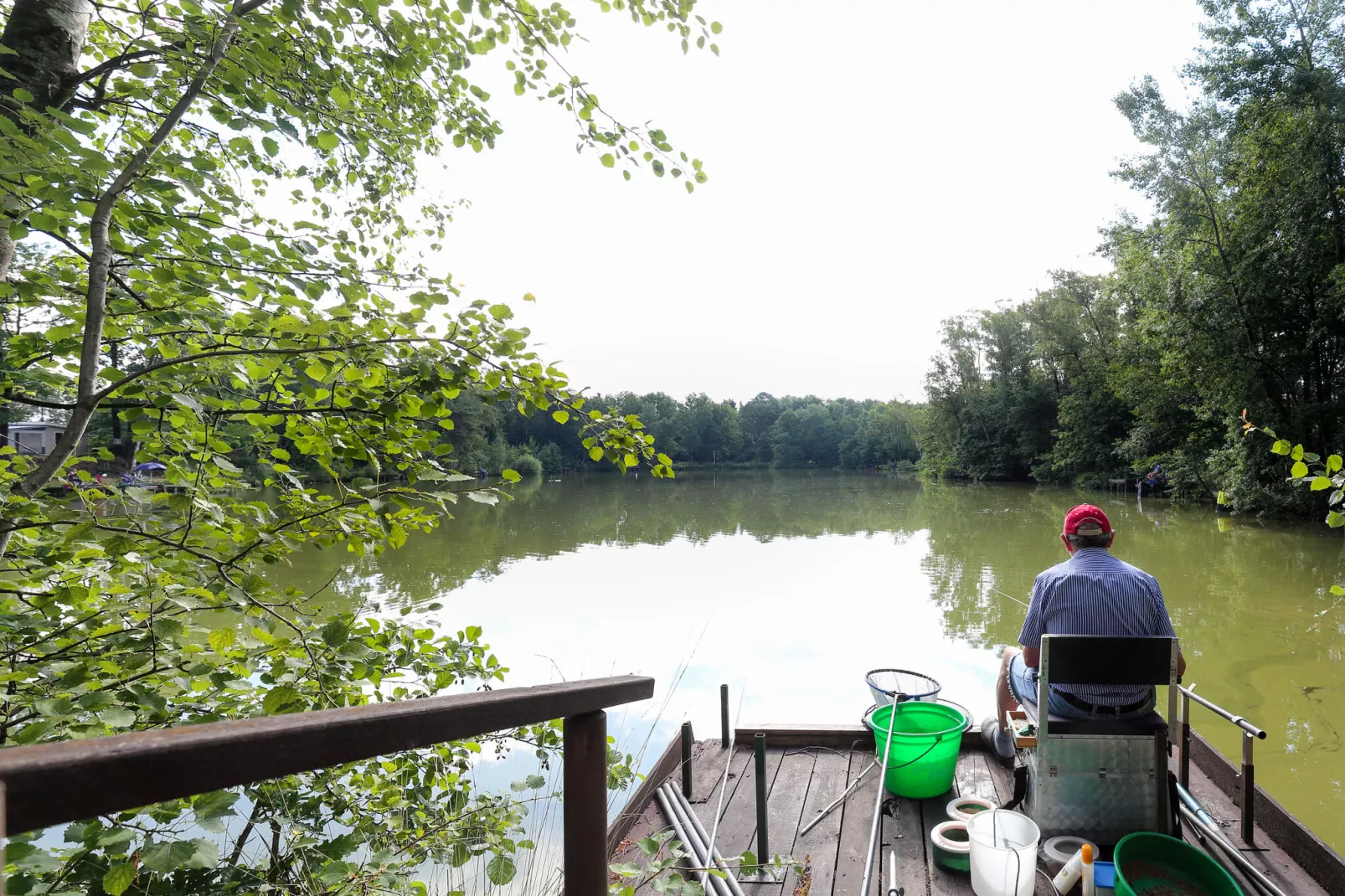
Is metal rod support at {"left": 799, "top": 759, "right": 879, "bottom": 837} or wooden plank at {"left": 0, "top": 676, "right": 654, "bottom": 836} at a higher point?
wooden plank at {"left": 0, "top": 676, "right": 654, "bottom": 836}

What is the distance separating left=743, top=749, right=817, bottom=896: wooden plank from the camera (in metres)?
2.66

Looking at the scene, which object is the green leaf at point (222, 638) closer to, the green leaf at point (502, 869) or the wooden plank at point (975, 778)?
the green leaf at point (502, 869)

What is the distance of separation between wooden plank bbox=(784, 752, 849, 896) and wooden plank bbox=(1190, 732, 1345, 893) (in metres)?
1.57

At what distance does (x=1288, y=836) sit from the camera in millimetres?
2623

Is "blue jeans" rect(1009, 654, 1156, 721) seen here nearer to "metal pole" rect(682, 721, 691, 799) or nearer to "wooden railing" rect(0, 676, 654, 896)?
"metal pole" rect(682, 721, 691, 799)

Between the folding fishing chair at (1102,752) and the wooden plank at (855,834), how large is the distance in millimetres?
664

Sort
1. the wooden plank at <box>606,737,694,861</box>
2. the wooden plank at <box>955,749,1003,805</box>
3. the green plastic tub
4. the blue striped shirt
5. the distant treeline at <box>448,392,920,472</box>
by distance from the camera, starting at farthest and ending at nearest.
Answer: the distant treeline at <box>448,392,920,472</box>
the wooden plank at <box>955,749,1003,805</box>
the wooden plank at <box>606,737,694,861</box>
the blue striped shirt
the green plastic tub

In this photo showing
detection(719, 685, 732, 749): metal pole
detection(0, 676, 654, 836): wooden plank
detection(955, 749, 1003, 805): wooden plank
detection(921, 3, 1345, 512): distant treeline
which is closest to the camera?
detection(0, 676, 654, 836): wooden plank

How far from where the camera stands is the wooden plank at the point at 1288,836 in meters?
2.38

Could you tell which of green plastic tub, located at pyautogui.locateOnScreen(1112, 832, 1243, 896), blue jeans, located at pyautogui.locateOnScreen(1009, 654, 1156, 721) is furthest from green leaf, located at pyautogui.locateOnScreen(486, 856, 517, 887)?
blue jeans, located at pyautogui.locateOnScreen(1009, 654, 1156, 721)

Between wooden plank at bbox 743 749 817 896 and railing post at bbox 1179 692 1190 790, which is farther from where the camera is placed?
railing post at bbox 1179 692 1190 790

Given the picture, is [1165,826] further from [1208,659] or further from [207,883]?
[1208,659]

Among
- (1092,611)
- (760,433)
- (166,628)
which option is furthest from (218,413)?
(760,433)

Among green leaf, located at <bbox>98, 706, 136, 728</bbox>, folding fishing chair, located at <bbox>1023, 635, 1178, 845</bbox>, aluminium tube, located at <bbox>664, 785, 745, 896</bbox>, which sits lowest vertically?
aluminium tube, located at <bbox>664, 785, 745, 896</bbox>
